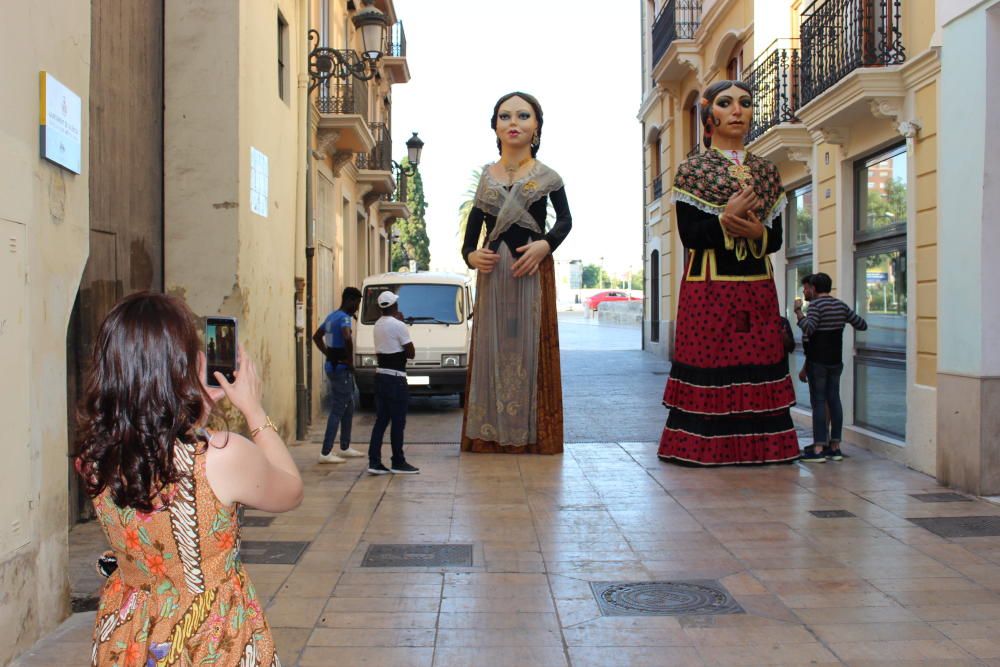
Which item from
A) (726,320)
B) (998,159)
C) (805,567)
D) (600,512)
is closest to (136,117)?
(600,512)

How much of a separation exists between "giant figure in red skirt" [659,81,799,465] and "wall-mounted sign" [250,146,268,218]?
376 centimetres

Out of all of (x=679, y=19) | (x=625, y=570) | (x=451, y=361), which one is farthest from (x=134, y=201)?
(x=679, y=19)

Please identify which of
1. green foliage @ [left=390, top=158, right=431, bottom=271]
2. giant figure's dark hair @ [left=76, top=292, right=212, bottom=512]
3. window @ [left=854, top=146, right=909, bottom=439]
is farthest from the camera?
green foliage @ [left=390, top=158, right=431, bottom=271]

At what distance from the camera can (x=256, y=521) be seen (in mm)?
6973

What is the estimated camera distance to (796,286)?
13609mm

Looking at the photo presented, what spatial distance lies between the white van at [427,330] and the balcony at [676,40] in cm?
839

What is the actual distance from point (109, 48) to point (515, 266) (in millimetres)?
4142

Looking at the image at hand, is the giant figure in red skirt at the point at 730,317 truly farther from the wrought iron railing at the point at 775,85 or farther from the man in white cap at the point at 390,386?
the wrought iron railing at the point at 775,85

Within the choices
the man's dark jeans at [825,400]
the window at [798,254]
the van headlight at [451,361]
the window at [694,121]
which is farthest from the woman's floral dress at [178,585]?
the window at [694,121]

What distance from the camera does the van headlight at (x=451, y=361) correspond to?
1416 cm

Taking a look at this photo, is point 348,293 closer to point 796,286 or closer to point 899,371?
point 899,371

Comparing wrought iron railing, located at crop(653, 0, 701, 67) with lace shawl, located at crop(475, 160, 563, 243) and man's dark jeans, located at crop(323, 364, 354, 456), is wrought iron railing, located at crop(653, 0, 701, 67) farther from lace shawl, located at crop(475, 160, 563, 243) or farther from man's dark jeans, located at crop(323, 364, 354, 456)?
man's dark jeans, located at crop(323, 364, 354, 456)

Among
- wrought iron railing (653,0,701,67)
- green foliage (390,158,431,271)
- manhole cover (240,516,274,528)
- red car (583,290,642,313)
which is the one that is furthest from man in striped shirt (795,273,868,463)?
red car (583,290,642,313)

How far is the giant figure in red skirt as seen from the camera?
9086 mm
